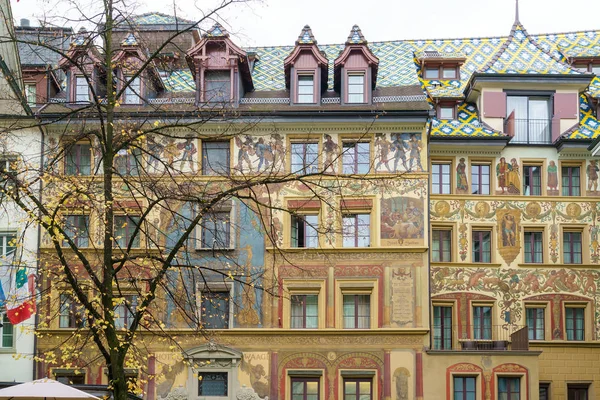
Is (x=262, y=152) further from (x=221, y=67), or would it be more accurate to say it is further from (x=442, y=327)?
(x=442, y=327)

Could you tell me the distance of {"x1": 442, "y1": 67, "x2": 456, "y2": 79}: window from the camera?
43369 mm

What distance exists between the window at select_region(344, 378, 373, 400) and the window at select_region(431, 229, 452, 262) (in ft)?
18.5

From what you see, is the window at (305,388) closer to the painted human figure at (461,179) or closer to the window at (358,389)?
the window at (358,389)

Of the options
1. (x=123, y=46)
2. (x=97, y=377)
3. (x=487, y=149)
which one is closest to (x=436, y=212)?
(x=487, y=149)

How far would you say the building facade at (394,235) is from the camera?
36.2 meters

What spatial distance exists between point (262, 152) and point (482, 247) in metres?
8.75

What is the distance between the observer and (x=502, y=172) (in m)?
40.1

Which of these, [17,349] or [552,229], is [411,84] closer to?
[552,229]

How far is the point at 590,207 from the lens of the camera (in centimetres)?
3991

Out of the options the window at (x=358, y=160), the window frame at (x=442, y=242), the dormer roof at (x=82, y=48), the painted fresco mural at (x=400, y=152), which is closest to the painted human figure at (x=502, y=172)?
the window frame at (x=442, y=242)

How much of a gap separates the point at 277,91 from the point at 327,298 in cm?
777

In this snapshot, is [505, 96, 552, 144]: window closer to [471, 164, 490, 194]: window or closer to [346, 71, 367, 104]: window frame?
[471, 164, 490, 194]: window

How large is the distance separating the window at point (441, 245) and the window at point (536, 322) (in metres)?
3.40

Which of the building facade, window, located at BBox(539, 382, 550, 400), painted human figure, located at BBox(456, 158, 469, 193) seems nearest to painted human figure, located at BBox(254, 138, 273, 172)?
the building facade
